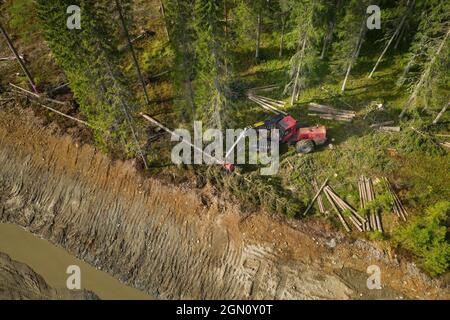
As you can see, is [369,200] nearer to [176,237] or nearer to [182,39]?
[176,237]

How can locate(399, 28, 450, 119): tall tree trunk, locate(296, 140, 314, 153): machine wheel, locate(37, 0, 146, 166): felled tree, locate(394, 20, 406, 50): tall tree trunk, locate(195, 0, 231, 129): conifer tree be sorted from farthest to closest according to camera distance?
locate(394, 20, 406, 50): tall tree trunk → locate(296, 140, 314, 153): machine wheel → locate(399, 28, 450, 119): tall tree trunk → locate(195, 0, 231, 129): conifer tree → locate(37, 0, 146, 166): felled tree

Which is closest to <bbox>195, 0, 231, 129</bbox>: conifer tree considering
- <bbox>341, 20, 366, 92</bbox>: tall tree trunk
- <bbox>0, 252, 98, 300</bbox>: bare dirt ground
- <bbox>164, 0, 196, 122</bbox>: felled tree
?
<bbox>164, 0, 196, 122</bbox>: felled tree

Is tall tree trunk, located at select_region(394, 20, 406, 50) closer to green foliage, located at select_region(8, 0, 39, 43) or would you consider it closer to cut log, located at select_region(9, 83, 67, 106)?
cut log, located at select_region(9, 83, 67, 106)

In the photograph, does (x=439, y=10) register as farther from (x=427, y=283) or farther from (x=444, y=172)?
(x=427, y=283)

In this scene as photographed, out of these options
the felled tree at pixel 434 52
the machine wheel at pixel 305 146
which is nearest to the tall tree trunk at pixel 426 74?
the felled tree at pixel 434 52

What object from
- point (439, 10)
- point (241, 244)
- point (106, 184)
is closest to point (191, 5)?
point (106, 184)
